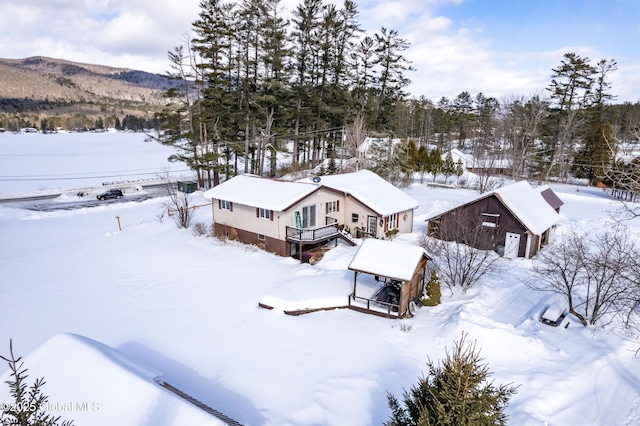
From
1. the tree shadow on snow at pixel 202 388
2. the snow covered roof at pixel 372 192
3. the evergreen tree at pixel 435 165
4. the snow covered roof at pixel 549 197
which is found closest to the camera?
the tree shadow on snow at pixel 202 388

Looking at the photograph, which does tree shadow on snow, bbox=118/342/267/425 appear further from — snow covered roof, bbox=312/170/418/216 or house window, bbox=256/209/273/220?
snow covered roof, bbox=312/170/418/216

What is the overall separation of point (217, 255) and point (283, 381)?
40.7ft

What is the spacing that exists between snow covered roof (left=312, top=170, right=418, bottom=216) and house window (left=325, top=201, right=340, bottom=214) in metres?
1.02

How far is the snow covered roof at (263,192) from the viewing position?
21469 millimetres

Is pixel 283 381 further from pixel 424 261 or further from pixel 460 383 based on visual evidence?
pixel 424 261

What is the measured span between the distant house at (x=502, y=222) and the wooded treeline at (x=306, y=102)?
1269 centimetres

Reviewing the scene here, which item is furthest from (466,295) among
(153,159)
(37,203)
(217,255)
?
(153,159)

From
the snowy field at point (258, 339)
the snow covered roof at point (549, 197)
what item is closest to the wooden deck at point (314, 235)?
the snowy field at point (258, 339)

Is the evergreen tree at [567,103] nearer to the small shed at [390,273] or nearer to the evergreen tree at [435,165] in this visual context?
the evergreen tree at [435,165]

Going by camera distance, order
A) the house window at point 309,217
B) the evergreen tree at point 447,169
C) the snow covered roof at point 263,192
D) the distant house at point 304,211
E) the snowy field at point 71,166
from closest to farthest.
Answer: the snow covered roof at point 263,192
the distant house at point 304,211
the house window at point 309,217
the evergreen tree at point 447,169
the snowy field at point 71,166

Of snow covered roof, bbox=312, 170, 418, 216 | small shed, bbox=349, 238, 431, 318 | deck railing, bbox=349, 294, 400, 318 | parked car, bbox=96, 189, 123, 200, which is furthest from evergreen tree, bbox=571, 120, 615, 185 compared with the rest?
parked car, bbox=96, 189, 123, 200

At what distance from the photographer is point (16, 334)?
45.7 ft

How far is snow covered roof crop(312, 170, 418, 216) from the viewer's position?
23.8 m

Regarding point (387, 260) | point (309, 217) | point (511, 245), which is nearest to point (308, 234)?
point (309, 217)
